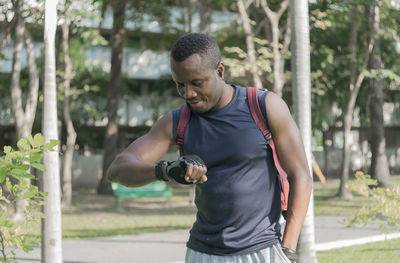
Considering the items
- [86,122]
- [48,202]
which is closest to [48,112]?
[48,202]

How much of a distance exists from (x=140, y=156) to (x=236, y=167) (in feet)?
1.47

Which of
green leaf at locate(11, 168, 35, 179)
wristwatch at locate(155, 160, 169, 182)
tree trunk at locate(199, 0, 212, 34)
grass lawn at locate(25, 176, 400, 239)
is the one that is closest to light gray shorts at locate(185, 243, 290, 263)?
wristwatch at locate(155, 160, 169, 182)

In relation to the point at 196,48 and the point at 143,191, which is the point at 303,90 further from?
the point at 143,191

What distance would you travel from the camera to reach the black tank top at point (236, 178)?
2.72 metres

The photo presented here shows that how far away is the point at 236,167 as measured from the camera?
2725mm

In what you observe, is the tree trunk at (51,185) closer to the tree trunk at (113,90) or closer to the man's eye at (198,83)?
the man's eye at (198,83)

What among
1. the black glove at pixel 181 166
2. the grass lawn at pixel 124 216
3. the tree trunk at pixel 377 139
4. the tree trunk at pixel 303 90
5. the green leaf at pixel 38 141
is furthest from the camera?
the tree trunk at pixel 377 139

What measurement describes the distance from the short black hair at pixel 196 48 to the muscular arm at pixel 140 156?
35 centimetres

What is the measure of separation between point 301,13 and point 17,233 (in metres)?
4.03

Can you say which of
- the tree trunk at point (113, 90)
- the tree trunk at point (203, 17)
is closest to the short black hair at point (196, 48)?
the tree trunk at point (203, 17)

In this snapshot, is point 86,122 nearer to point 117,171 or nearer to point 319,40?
point 319,40

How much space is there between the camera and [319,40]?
69.2ft

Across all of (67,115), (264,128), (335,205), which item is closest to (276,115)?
(264,128)

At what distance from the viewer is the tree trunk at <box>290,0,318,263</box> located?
706 centimetres
